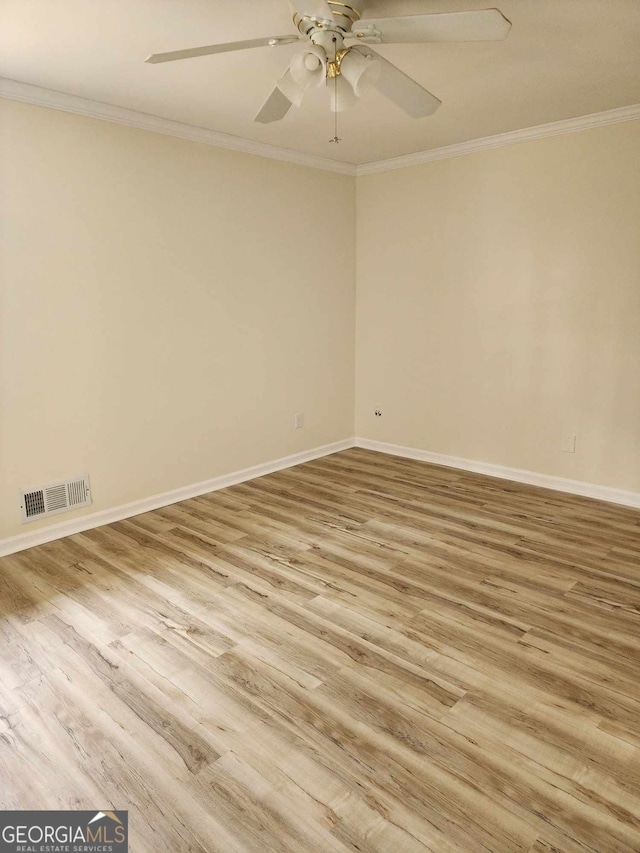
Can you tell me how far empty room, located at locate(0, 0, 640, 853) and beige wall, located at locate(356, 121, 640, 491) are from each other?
0.02m

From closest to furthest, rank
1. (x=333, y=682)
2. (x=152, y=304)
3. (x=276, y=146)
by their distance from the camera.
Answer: (x=333, y=682) < (x=152, y=304) < (x=276, y=146)

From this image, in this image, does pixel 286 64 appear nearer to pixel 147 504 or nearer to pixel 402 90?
pixel 402 90

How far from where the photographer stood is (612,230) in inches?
143

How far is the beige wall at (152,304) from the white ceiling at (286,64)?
344mm

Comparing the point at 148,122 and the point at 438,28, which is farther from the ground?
the point at 148,122

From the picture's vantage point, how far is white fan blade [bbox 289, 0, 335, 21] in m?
1.74

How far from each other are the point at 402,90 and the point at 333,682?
2.26 meters

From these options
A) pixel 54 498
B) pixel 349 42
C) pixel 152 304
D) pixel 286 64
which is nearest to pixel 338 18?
pixel 349 42

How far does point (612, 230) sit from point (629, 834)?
10.9ft

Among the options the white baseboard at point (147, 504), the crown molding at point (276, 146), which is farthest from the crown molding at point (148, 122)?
the white baseboard at point (147, 504)

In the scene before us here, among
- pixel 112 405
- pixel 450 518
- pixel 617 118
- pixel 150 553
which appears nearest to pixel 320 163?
pixel 617 118

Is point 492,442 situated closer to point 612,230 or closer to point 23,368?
point 612,230

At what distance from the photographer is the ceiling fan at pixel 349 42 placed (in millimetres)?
1762

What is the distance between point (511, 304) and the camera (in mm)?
4164
